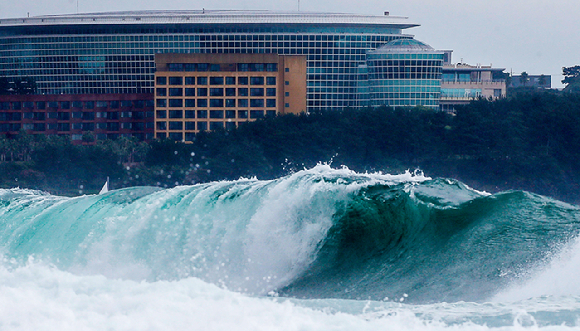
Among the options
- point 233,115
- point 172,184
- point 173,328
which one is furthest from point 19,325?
point 233,115

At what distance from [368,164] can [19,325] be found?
265ft

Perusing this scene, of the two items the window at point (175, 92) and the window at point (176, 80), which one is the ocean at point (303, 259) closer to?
the window at point (175, 92)

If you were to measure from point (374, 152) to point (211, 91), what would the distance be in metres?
31.1

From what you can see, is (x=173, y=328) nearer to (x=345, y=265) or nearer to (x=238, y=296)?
(x=238, y=296)

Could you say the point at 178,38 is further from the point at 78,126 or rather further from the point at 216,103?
the point at 216,103

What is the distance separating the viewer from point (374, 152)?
93875 mm

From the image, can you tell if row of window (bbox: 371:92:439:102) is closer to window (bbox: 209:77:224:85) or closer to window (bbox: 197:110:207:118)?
window (bbox: 209:77:224:85)

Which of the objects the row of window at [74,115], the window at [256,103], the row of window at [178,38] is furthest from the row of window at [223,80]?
the row of window at [178,38]

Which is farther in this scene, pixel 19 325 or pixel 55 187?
pixel 55 187

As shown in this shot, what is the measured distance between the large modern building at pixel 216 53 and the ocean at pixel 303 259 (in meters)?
96.9

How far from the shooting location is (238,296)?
49.8 ft

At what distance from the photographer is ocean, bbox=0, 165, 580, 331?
46.9 feet

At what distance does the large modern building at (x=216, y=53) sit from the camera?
130625mm

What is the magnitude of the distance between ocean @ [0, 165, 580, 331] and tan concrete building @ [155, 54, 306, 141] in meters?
89.4
